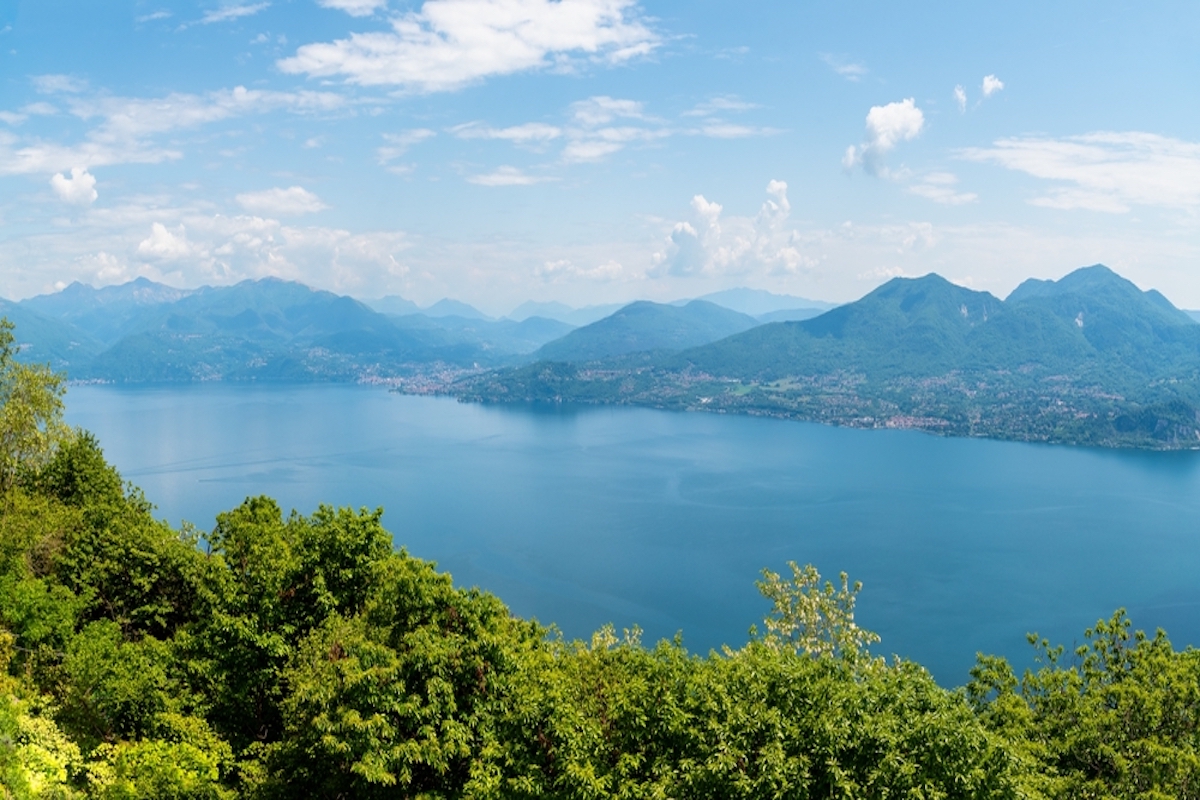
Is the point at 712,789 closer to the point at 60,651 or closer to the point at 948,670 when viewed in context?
the point at 60,651

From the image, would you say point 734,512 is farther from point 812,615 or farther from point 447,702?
point 447,702

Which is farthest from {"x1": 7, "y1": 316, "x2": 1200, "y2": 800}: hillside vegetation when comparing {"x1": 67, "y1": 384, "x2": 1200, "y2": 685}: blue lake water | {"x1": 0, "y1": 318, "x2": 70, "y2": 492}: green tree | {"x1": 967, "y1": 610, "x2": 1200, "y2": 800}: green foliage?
{"x1": 67, "y1": 384, "x2": 1200, "y2": 685}: blue lake water

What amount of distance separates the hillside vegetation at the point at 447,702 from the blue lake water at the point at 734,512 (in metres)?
26.3

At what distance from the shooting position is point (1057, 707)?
13.0m

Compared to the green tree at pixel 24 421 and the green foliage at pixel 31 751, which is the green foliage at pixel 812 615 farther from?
→ the green tree at pixel 24 421

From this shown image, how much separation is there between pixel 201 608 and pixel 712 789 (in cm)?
1107

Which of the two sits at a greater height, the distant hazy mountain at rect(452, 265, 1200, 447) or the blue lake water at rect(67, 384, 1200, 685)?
the distant hazy mountain at rect(452, 265, 1200, 447)

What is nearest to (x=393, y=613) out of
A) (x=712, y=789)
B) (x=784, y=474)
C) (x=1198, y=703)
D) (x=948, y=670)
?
(x=712, y=789)

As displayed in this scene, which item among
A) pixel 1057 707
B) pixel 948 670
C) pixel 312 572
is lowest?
pixel 948 670

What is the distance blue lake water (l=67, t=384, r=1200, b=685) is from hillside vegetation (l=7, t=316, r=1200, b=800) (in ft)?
86.3

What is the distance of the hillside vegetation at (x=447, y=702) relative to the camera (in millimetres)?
8773

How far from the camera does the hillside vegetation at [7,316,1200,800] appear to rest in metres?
8.77

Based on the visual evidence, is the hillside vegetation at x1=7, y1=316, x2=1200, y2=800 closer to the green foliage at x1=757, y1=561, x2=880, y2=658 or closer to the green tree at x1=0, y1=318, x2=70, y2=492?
the green foliage at x1=757, y1=561, x2=880, y2=658

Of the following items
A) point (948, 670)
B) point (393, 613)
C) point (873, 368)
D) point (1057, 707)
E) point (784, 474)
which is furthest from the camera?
point (873, 368)
